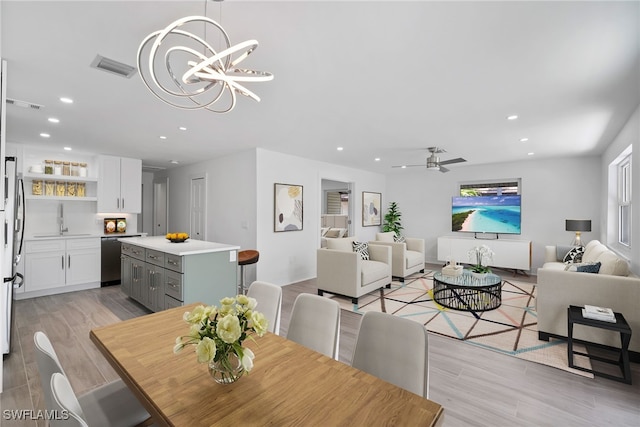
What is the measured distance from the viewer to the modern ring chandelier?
1.34 metres

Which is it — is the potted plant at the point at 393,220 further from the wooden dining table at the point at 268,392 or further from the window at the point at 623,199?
the wooden dining table at the point at 268,392

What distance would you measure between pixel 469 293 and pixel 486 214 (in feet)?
11.1

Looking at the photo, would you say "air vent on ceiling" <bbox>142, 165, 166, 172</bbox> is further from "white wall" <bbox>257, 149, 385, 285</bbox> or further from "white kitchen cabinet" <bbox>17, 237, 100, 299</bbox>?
"white wall" <bbox>257, 149, 385, 285</bbox>

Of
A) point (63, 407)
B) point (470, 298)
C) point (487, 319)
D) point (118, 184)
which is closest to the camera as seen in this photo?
point (63, 407)

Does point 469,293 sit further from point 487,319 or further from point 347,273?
point 347,273

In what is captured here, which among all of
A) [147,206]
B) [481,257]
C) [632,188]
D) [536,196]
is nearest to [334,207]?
[147,206]

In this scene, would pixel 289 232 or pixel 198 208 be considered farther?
pixel 198 208

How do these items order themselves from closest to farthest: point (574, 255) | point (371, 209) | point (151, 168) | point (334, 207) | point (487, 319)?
point (487, 319) → point (574, 255) → point (151, 168) → point (371, 209) → point (334, 207)

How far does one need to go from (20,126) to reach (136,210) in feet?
7.91

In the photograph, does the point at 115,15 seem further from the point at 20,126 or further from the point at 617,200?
the point at 617,200

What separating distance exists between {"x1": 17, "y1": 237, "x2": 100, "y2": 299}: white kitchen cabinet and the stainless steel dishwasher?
0.07 meters

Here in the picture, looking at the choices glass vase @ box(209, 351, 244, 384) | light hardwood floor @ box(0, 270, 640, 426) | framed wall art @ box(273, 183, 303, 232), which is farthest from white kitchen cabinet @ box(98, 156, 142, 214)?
glass vase @ box(209, 351, 244, 384)

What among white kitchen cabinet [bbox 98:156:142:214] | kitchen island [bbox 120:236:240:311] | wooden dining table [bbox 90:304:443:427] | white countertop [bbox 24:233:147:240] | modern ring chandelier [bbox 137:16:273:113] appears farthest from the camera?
white kitchen cabinet [bbox 98:156:142:214]

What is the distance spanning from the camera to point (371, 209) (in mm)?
7984
